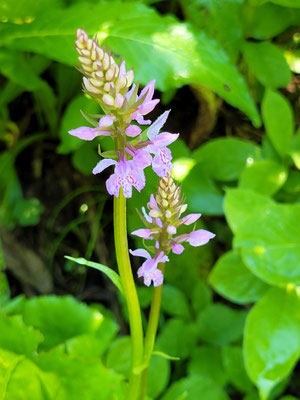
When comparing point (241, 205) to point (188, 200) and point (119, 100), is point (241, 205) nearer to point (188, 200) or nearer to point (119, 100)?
point (188, 200)

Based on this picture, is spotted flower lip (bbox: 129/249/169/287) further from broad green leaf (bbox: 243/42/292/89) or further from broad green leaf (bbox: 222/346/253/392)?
broad green leaf (bbox: 243/42/292/89)

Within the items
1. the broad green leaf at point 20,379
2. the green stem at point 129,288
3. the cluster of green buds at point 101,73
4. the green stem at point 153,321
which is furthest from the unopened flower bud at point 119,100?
the broad green leaf at point 20,379

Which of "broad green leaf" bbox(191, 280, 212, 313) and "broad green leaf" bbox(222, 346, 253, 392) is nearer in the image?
"broad green leaf" bbox(222, 346, 253, 392)

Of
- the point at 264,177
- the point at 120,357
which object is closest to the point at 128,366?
the point at 120,357

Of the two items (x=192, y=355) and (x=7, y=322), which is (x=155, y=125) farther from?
(x=192, y=355)

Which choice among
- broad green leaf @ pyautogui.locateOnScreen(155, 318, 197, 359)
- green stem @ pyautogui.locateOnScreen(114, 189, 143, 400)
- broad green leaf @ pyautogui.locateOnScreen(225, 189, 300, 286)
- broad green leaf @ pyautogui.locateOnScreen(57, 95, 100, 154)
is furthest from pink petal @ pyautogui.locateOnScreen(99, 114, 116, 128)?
broad green leaf @ pyautogui.locateOnScreen(155, 318, 197, 359)

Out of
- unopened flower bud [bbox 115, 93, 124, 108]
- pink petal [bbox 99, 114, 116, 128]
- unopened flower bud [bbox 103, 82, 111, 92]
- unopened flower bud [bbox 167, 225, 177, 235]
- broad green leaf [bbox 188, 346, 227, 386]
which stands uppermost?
unopened flower bud [bbox 103, 82, 111, 92]
